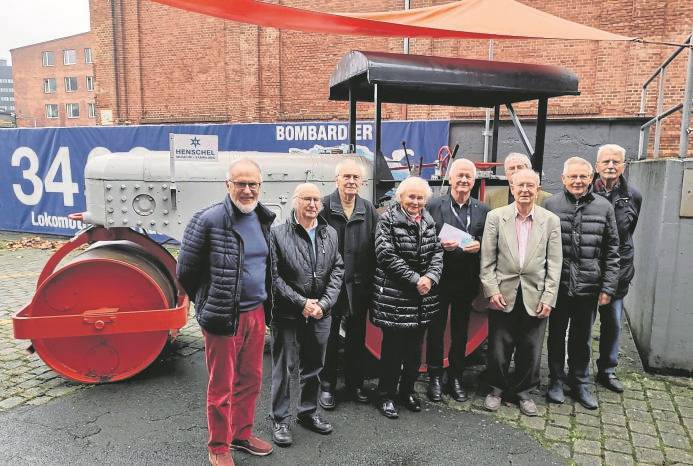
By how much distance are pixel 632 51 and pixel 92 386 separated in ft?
39.2

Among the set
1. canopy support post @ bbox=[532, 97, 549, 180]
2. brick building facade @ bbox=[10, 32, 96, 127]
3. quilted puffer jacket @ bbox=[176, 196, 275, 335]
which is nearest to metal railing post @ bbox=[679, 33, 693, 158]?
canopy support post @ bbox=[532, 97, 549, 180]

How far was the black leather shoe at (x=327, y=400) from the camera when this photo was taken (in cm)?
394

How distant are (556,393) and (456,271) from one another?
4.02 ft

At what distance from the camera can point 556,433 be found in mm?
3660

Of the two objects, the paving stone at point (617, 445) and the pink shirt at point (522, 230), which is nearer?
the paving stone at point (617, 445)

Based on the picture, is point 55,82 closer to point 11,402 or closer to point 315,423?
point 11,402

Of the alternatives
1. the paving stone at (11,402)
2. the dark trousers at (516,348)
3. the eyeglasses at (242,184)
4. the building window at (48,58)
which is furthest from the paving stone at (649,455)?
the building window at (48,58)

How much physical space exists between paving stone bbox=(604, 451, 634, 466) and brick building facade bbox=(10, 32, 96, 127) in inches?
2508

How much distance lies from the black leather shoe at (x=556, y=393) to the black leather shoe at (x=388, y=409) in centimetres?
123

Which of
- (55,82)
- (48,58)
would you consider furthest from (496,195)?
(48,58)

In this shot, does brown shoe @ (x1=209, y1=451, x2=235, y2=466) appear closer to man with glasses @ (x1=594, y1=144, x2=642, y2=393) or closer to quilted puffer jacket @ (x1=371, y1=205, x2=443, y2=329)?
quilted puffer jacket @ (x1=371, y1=205, x2=443, y2=329)

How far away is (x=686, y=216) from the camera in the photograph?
4484 mm

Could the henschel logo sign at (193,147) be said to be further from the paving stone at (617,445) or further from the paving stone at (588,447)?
the paving stone at (617,445)

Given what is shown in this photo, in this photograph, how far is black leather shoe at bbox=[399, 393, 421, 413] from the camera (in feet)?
12.9
